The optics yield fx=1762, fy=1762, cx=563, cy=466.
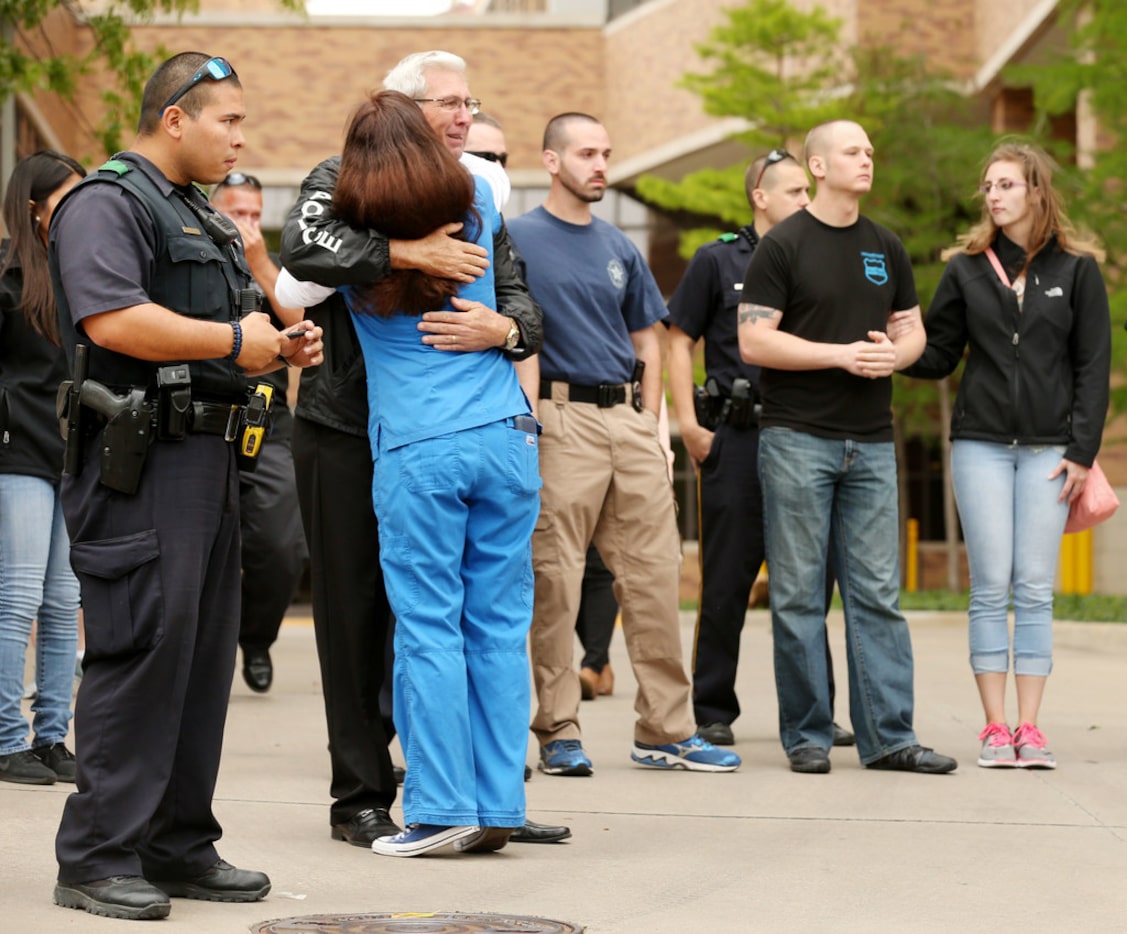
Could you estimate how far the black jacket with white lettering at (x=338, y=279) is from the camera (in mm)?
4816

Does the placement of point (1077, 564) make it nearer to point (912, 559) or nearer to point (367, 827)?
point (912, 559)

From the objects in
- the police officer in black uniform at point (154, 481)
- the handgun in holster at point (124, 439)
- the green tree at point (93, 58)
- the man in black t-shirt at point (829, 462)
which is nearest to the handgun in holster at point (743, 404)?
the man in black t-shirt at point (829, 462)

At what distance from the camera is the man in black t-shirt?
6750 millimetres

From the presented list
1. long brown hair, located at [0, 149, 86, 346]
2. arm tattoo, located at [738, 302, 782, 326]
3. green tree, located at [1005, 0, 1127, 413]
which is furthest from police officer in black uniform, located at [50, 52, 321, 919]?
green tree, located at [1005, 0, 1127, 413]

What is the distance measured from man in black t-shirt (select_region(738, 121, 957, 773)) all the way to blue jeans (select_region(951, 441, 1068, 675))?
0.34 m

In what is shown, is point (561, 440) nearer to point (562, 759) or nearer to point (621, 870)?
point (562, 759)

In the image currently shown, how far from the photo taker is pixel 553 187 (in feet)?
22.5

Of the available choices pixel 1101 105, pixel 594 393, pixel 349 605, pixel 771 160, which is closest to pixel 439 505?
pixel 349 605

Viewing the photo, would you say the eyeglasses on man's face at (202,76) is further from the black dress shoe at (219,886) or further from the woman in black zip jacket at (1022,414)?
the woman in black zip jacket at (1022,414)

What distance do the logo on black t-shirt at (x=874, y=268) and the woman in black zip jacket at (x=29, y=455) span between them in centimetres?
295

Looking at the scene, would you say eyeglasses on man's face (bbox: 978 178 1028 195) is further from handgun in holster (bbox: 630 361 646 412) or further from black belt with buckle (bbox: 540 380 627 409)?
black belt with buckle (bbox: 540 380 627 409)

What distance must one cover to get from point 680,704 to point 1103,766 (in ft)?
5.50

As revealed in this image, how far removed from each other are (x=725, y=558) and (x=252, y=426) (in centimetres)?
348

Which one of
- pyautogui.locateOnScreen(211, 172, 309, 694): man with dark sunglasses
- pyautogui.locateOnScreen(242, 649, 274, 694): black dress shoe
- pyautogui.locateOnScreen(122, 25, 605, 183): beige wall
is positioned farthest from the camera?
pyautogui.locateOnScreen(122, 25, 605, 183): beige wall
